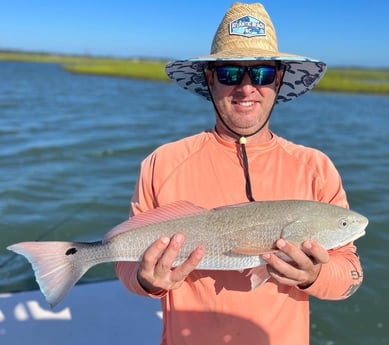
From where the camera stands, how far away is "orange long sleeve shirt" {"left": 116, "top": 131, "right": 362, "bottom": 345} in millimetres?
2455

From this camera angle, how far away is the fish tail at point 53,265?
8.03ft

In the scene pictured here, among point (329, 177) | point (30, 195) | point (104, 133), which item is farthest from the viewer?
point (104, 133)

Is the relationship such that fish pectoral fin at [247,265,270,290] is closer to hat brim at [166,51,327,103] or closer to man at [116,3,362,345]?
man at [116,3,362,345]

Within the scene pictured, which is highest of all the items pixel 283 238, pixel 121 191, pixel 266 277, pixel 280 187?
pixel 280 187

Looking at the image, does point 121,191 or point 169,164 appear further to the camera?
point 121,191

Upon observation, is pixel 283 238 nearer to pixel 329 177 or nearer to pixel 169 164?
pixel 329 177

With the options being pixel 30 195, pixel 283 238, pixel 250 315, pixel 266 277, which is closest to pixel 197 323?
pixel 250 315

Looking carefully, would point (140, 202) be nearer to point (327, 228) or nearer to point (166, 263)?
point (166, 263)

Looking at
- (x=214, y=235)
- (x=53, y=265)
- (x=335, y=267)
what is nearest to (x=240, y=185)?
(x=214, y=235)

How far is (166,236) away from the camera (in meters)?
2.42

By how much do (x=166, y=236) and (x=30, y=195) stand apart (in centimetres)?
733

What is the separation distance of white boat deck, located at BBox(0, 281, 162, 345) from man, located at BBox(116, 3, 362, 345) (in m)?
1.76

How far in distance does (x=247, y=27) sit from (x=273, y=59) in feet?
1.08

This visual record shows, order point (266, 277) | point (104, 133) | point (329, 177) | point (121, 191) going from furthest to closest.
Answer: point (104, 133), point (121, 191), point (329, 177), point (266, 277)
